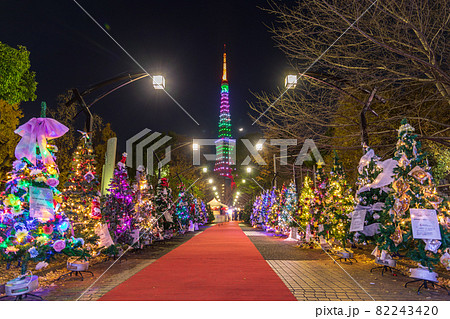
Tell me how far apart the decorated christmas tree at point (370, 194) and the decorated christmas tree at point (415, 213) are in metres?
1.83

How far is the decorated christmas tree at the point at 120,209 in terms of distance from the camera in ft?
45.2

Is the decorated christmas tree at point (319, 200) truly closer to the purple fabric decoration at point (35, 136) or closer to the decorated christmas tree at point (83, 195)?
the decorated christmas tree at point (83, 195)

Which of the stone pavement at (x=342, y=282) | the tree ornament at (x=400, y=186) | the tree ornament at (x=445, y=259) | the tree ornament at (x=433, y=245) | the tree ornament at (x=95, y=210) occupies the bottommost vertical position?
the stone pavement at (x=342, y=282)

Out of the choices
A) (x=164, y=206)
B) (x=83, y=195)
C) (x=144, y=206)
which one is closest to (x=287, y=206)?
(x=164, y=206)

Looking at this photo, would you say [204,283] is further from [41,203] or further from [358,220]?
[358,220]

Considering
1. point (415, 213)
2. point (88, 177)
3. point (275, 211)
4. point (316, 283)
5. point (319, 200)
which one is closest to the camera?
point (415, 213)

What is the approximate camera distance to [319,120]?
12.1 metres

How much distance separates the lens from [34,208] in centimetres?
679

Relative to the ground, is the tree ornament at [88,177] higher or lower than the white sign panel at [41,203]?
higher

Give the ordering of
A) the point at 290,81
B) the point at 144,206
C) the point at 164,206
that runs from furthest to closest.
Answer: the point at 164,206 < the point at 144,206 < the point at 290,81

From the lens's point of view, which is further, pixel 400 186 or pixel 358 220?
pixel 358 220

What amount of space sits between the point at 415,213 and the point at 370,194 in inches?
187

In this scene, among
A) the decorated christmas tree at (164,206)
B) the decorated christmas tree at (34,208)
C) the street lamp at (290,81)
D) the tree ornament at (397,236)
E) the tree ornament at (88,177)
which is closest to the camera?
the decorated christmas tree at (34,208)

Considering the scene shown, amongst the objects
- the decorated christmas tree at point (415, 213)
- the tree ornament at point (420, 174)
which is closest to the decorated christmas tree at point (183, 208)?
the decorated christmas tree at point (415, 213)
